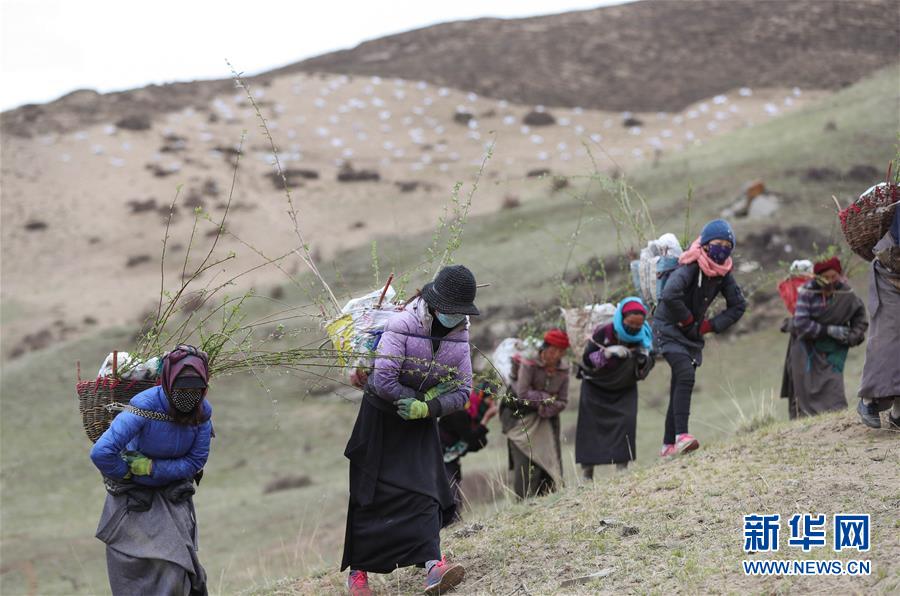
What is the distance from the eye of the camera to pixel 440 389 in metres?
5.34

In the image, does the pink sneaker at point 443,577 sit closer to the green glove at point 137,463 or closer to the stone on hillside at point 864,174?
the green glove at point 137,463

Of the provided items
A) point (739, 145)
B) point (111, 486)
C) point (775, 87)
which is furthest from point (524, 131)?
point (111, 486)

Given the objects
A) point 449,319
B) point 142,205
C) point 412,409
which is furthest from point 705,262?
point 142,205

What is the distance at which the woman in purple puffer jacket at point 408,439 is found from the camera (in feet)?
17.3

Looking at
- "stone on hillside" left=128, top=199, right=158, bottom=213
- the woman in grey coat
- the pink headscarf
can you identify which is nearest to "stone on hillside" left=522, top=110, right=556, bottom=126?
"stone on hillside" left=128, top=199, right=158, bottom=213

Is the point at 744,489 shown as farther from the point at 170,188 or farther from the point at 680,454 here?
the point at 170,188

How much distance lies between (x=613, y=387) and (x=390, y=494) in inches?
141

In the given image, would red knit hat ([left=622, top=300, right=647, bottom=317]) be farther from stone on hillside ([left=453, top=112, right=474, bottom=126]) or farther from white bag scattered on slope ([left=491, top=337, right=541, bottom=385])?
stone on hillside ([left=453, top=112, right=474, bottom=126])

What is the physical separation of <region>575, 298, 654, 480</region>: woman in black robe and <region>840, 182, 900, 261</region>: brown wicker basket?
1.97m

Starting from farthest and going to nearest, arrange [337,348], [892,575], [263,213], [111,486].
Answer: [263,213], [337,348], [111,486], [892,575]

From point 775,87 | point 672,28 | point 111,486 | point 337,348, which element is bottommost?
point 111,486

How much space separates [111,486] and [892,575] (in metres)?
3.58

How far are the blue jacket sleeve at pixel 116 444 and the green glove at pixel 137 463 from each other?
2cm

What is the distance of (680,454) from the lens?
25.1 feet
